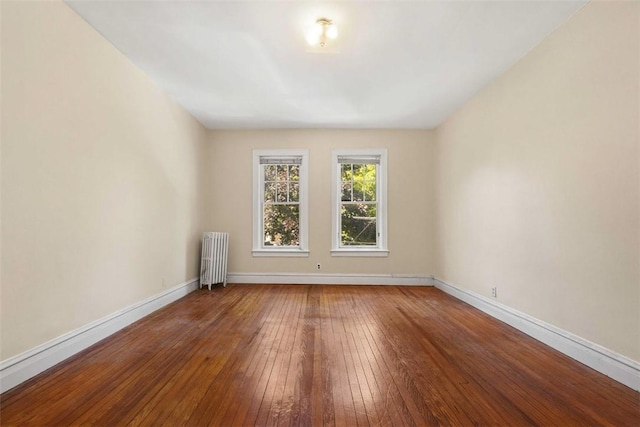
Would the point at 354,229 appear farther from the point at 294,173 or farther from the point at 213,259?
the point at 213,259

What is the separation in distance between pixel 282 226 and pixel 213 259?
1.32m

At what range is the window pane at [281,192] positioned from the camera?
6.01m

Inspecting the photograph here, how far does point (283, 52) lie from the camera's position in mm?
3258

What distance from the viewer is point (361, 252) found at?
584 cm

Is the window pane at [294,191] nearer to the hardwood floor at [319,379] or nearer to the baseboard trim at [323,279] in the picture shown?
the baseboard trim at [323,279]

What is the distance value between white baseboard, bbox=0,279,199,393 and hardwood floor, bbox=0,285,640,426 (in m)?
0.08

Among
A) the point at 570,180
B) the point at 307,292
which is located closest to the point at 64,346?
the point at 307,292

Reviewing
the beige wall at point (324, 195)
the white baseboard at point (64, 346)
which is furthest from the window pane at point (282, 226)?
the white baseboard at point (64, 346)

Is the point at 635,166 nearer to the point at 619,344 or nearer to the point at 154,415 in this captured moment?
the point at 619,344

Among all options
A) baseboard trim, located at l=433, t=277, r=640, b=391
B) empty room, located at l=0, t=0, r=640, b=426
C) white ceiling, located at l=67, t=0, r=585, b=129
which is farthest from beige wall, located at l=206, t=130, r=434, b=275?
baseboard trim, located at l=433, t=277, r=640, b=391

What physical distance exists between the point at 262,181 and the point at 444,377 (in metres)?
4.52

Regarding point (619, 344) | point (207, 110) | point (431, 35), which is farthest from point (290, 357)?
point (207, 110)

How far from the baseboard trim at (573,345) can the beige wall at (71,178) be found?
397cm

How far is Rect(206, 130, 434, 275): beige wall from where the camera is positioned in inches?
230
